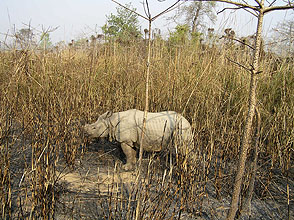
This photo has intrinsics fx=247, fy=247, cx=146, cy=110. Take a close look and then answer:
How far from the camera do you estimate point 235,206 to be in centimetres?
160

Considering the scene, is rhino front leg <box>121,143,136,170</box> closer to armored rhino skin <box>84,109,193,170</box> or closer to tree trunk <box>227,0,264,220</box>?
armored rhino skin <box>84,109,193,170</box>

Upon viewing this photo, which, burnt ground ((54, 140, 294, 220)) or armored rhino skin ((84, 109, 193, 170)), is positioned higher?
armored rhino skin ((84, 109, 193, 170))

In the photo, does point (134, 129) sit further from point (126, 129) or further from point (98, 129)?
point (98, 129)

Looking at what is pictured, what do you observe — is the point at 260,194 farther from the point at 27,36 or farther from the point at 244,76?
the point at 27,36

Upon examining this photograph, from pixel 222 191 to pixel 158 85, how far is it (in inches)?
72.9

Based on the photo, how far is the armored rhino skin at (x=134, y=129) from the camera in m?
2.71

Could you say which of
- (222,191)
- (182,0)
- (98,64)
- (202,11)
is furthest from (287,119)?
(202,11)

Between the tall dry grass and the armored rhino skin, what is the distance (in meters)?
0.21

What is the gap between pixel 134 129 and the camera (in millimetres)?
2820

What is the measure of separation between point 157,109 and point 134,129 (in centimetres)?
86

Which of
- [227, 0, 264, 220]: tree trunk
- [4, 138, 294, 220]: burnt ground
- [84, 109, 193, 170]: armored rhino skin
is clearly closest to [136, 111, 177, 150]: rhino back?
[84, 109, 193, 170]: armored rhino skin

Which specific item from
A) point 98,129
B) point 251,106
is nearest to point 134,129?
point 98,129

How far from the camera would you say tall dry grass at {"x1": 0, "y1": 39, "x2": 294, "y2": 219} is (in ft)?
7.14

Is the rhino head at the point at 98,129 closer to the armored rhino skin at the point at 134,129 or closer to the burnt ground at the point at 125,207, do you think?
the armored rhino skin at the point at 134,129
